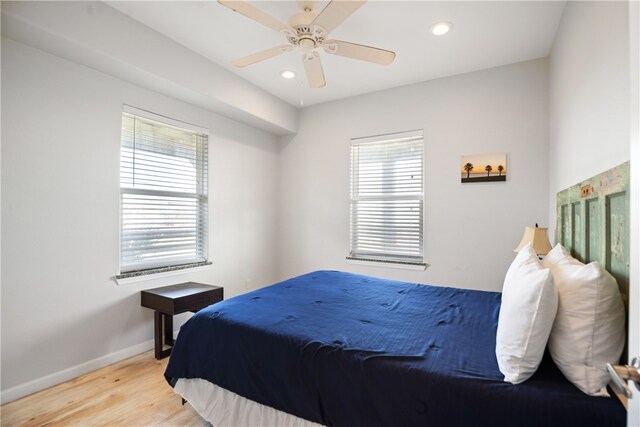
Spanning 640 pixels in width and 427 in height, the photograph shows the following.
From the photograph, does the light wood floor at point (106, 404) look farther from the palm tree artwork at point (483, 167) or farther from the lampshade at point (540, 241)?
the palm tree artwork at point (483, 167)

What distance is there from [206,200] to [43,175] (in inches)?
58.2

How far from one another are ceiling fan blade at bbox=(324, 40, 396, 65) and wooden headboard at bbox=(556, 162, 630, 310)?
145 cm

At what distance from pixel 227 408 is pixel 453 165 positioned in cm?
307

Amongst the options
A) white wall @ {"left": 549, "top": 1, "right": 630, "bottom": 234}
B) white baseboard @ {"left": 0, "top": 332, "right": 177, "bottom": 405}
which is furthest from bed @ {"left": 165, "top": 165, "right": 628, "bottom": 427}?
white baseboard @ {"left": 0, "top": 332, "right": 177, "bottom": 405}

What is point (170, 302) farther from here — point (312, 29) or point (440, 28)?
point (440, 28)

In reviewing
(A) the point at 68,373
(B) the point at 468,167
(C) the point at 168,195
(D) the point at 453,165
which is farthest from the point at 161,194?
(B) the point at 468,167

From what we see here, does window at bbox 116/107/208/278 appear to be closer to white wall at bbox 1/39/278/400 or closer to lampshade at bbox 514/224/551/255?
white wall at bbox 1/39/278/400

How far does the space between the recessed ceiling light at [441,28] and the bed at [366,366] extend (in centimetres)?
160

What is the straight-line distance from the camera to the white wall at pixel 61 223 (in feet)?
7.00

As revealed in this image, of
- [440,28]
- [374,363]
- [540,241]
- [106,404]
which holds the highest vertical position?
[440,28]

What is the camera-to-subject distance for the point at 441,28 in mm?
2518

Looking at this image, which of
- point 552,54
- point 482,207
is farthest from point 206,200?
point 552,54

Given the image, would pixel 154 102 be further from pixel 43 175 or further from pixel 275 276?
pixel 275 276

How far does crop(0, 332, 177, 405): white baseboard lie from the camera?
2107 millimetres
